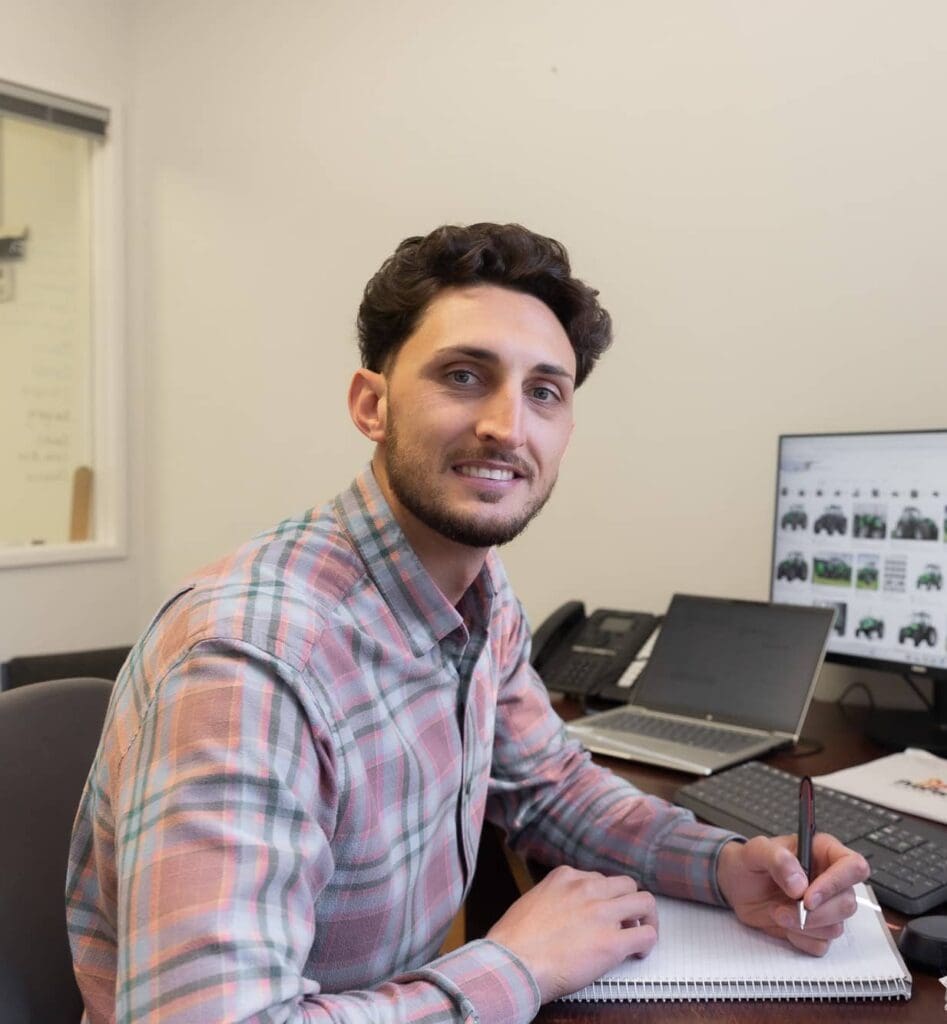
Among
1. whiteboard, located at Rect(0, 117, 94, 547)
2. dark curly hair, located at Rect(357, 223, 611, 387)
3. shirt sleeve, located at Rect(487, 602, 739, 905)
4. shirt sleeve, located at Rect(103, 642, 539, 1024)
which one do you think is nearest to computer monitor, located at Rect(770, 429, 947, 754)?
shirt sleeve, located at Rect(487, 602, 739, 905)

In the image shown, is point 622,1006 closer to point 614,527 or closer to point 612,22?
point 614,527

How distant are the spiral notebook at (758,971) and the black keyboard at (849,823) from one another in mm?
70

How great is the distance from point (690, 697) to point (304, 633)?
2.96 feet

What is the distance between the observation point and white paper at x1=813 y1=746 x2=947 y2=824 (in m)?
1.19

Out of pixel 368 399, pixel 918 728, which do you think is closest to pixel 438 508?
pixel 368 399

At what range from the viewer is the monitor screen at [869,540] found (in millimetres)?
1450

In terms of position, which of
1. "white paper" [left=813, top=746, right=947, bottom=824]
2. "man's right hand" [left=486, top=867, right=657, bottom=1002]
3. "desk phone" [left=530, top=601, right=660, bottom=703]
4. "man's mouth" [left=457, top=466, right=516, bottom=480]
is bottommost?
"man's right hand" [left=486, top=867, right=657, bottom=1002]

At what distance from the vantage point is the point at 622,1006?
81cm

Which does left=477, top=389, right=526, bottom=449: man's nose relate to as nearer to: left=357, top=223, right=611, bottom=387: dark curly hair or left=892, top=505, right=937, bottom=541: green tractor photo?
left=357, top=223, right=611, bottom=387: dark curly hair

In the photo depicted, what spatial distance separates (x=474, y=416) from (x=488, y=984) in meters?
0.50

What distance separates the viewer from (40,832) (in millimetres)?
1026

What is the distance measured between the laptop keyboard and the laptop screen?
0.03 m

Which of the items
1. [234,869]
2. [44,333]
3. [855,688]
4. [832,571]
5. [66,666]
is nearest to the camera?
[234,869]

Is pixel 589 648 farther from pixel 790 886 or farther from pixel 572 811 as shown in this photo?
pixel 790 886
